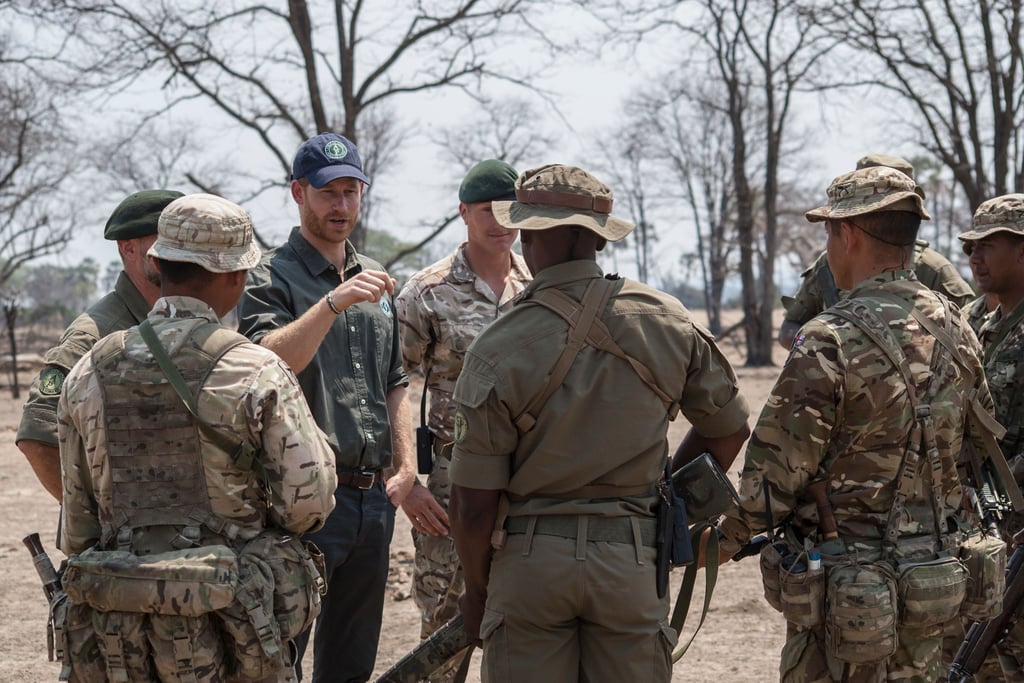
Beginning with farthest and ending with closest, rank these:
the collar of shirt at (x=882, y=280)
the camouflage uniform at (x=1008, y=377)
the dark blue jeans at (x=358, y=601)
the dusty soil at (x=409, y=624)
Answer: the dusty soil at (x=409, y=624) → the camouflage uniform at (x=1008, y=377) → the dark blue jeans at (x=358, y=601) → the collar of shirt at (x=882, y=280)

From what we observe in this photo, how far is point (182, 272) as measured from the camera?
335 centimetres

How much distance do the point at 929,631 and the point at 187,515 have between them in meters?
2.45

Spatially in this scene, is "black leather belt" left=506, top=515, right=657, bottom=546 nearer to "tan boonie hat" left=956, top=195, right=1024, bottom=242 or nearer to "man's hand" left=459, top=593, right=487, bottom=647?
"man's hand" left=459, top=593, right=487, bottom=647

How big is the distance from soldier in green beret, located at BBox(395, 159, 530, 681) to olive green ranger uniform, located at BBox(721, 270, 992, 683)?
1370mm

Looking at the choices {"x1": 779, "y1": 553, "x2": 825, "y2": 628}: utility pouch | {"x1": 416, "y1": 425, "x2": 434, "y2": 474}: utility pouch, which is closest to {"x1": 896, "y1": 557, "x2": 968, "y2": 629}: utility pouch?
{"x1": 779, "y1": 553, "x2": 825, "y2": 628}: utility pouch

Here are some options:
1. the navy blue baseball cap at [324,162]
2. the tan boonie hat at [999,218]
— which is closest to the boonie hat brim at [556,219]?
the navy blue baseball cap at [324,162]

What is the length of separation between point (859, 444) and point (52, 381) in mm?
2744

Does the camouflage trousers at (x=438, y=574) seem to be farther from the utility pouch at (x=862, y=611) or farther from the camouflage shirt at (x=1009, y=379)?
the camouflage shirt at (x=1009, y=379)

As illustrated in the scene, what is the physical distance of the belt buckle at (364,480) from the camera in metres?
4.29

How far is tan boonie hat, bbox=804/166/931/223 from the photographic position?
3771 mm

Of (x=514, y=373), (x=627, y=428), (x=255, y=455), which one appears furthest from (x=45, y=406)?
(x=627, y=428)

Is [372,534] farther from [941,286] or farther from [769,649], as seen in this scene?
[941,286]

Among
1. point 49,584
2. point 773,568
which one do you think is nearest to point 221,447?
point 49,584

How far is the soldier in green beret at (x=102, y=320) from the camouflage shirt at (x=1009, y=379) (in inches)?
136
